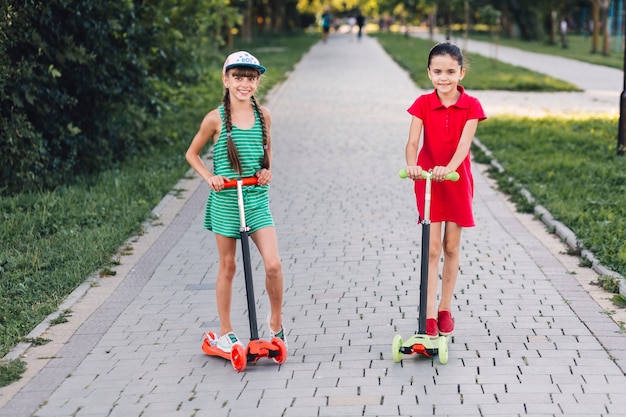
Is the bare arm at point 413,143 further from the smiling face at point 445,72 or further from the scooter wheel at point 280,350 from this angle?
the scooter wheel at point 280,350

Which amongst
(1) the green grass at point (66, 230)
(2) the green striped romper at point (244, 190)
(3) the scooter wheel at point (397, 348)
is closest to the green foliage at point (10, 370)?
(1) the green grass at point (66, 230)

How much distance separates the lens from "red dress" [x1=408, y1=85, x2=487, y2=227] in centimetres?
568

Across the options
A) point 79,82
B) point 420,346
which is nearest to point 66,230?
point 79,82

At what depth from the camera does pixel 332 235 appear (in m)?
9.16

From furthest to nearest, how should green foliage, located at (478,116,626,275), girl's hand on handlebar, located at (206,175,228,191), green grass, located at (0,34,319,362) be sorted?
green foliage, located at (478,116,626,275) < green grass, located at (0,34,319,362) < girl's hand on handlebar, located at (206,175,228,191)

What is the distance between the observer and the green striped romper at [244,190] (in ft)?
18.2

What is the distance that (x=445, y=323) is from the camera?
5953 mm

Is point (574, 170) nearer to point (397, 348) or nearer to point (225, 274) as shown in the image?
point (397, 348)

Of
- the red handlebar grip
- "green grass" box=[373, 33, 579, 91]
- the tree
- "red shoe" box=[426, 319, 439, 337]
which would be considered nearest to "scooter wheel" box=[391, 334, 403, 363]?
"red shoe" box=[426, 319, 439, 337]

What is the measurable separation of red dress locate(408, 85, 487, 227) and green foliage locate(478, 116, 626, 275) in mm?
2252

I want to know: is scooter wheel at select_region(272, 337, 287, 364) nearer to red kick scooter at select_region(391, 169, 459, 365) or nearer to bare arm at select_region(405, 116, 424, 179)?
red kick scooter at select_region(391, 169, 459, 365)

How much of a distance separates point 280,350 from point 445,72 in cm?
181

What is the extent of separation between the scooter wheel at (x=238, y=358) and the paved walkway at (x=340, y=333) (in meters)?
0.07

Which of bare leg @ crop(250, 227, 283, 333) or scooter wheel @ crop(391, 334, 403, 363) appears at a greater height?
bare leg @ crop(250, 227, 283, 333)
